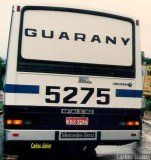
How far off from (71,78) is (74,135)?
3.99 ft

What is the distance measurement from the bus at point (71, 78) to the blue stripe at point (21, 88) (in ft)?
0.07

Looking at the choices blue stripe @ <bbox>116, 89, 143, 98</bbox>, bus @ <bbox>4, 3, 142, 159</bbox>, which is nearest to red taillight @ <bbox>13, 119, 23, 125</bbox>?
bus @ <bbox>4, 3, 142, 159</bbox>

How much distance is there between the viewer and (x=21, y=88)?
29.1 feet

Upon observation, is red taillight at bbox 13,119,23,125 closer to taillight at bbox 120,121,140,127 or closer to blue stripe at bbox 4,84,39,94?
blue stripe at bbox 4,84,39,94

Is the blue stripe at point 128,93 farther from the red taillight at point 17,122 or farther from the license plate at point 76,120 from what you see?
the red taillight at point 17,122

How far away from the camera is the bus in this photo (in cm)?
887

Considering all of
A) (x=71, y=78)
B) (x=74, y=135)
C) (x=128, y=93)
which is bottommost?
(x=74, y=135)

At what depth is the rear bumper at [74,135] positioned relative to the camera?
28.7ft

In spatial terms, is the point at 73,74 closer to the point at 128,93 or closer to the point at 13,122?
the point at 128,93

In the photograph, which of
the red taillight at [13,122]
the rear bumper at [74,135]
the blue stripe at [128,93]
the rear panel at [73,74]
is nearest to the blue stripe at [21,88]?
the rear panel at [73,74]

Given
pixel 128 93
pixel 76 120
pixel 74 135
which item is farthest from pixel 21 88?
pixel 128 93

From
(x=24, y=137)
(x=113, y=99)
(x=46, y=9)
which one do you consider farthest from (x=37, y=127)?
(x=46, y=9)

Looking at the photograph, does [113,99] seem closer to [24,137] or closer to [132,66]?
[132,66]

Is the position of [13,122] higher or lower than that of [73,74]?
lower
